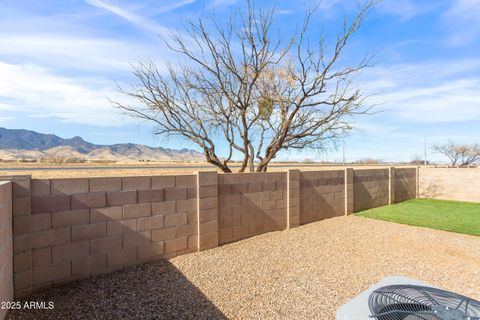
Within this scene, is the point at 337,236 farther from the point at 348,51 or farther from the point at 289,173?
the point at 348,51

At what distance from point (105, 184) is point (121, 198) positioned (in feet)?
1.15

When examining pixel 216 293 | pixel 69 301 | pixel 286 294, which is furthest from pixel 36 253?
pixel 286 294

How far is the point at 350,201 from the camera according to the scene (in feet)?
31.3

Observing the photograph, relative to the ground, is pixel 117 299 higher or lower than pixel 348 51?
→ lower

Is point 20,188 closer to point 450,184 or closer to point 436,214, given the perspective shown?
point 436,214

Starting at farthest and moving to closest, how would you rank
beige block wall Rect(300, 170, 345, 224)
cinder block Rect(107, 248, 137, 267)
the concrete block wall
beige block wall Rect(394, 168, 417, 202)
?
beige block wall Rect(394, 168, 417, 202) < beige block wall Rect(300, 170, 345, 224) < cinder block Rect(107, 248, 137, 267) < the concrete block wall

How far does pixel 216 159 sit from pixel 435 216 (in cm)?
797

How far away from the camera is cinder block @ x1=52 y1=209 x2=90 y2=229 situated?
12.7ft

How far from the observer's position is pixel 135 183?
4.70 metres

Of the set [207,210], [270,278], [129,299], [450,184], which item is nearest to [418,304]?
[270,278]

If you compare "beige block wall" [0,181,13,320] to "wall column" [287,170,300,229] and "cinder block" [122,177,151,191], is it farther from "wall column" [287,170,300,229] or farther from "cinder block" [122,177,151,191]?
"wall column" [287,170,300,229]

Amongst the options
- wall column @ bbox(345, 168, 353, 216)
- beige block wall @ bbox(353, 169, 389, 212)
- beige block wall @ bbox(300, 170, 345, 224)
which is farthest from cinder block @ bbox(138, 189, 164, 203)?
beige block wall @ bbox(353, 169, 389, 212)

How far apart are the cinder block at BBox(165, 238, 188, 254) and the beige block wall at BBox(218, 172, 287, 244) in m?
0.89

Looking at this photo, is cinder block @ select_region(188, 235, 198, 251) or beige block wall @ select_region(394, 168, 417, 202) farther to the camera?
beige block wall @ select_region(394, 168, 417, 202)
